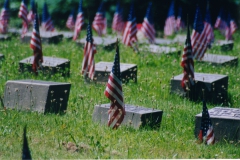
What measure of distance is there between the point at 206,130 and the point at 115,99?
150 cm

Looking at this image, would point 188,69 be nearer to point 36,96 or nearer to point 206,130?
point 36,96

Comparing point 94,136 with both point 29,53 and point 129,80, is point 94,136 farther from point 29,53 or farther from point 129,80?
point 29,53

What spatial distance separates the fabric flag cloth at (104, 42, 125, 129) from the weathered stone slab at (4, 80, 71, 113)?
1.31 metres

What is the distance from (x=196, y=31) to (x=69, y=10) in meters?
14.8

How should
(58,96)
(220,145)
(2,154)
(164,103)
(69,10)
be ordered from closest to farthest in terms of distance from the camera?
(2,154)
(220,145)
(58,96)
(164,103)
(69,10)

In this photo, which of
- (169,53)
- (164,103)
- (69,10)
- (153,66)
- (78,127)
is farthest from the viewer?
(69,10)

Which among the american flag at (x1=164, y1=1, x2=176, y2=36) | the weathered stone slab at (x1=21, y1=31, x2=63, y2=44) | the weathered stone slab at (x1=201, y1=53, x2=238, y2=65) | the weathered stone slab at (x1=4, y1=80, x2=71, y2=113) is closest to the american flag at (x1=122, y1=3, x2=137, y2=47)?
the weathered stone slab at (x1=21, y1=31, x2=63, y2=44)

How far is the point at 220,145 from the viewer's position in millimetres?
9859

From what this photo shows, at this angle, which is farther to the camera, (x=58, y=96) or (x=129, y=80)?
(x=129, y=80)

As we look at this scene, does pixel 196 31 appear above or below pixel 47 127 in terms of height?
above

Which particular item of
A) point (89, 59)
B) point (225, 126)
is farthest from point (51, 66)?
point (225, 126)

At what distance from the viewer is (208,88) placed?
13336 mm

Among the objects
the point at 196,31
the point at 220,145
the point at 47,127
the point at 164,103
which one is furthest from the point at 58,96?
the point at 196,31

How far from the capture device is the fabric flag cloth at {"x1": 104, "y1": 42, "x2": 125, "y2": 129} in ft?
34.1
